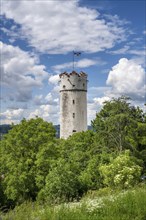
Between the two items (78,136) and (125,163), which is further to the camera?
(78,136)

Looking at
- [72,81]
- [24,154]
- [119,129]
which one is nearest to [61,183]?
[24,154]

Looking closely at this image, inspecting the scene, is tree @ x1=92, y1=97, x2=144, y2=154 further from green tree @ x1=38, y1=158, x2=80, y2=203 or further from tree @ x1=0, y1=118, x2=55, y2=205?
green tree @ x1=38, y1=158, x2=80, y2=203

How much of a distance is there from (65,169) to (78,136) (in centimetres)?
1734

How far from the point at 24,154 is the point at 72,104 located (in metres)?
36.7

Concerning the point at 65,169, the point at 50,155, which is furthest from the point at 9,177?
the point at 65,169

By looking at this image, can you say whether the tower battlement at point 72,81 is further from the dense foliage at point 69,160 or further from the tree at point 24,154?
the tree at point 24,154

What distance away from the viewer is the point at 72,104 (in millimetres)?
68375

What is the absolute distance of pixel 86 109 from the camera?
230 feet

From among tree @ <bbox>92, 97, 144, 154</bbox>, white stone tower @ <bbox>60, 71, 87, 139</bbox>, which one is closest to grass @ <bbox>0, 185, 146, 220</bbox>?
tree @ <bbox>92, 97, 144, 154</bbox>

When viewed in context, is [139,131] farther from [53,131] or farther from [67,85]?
[67,85]

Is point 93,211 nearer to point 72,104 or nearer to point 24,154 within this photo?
point 24,154

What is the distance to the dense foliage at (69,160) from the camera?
2640 cm

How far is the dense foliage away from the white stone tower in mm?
29480

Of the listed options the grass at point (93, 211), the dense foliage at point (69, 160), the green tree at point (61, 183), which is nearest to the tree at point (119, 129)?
the dense foliage at point (69, 160)
